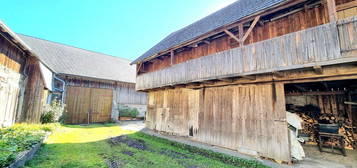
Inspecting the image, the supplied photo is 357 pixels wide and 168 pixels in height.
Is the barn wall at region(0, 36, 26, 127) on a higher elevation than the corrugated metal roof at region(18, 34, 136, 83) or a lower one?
lower

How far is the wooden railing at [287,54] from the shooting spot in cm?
409

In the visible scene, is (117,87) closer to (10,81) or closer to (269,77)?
(10,81)

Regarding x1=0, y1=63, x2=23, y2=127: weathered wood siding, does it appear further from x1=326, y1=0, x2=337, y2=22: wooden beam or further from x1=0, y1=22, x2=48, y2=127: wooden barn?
x1=326, y1=0, x2=337, y2=22: wooden beam

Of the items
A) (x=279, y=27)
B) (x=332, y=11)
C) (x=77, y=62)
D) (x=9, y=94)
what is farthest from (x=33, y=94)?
(x=332, y=11)

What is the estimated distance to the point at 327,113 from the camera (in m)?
8.25

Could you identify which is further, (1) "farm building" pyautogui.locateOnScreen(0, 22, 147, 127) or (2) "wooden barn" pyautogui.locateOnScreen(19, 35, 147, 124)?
(2) "wooden barn" pyautogui.locateOnScreen(19, 35, 147, 124)

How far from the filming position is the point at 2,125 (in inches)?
270

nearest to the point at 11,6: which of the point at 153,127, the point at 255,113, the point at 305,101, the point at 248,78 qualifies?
the point at 153,127

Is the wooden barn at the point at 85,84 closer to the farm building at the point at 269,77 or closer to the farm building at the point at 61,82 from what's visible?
the farm building at the point at 61,82

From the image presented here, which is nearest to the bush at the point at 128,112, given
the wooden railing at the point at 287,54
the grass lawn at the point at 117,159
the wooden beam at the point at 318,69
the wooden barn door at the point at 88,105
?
the wooden barn door at the point at 88,105

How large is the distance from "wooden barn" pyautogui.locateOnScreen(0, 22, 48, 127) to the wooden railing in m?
8.25

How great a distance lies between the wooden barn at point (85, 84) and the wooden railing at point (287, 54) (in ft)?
38.3

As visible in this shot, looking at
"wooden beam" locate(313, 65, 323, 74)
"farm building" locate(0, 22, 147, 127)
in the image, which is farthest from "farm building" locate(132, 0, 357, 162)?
"farm building" locate(0, 22, 147, 127)

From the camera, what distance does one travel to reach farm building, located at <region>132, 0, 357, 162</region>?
461cm
